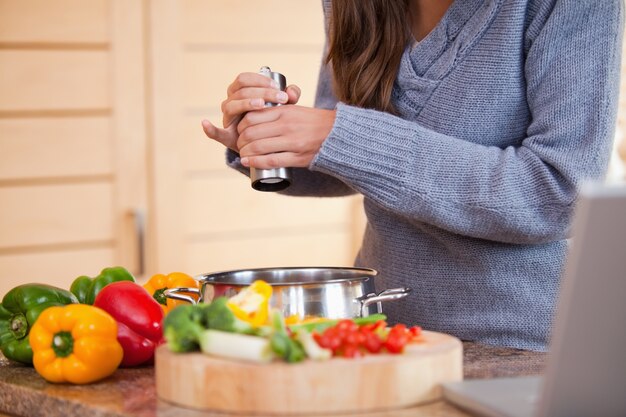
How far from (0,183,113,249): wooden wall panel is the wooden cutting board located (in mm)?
2280

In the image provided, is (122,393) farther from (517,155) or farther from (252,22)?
(252,22)

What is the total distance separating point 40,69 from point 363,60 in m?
1.83

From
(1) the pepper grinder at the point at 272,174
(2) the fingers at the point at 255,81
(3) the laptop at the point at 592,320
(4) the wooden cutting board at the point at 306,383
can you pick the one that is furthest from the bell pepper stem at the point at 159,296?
(3) the laptop at the point at 592,320

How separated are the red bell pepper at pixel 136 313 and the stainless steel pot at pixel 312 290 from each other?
0.07 m

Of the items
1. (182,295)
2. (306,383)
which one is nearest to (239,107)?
(182,295)

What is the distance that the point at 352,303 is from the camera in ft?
3.99

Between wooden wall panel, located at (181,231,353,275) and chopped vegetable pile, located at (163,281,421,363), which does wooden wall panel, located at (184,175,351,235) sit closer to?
wooden wall panel, located at (181,231,353,275)

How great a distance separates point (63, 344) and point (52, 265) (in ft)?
6.82

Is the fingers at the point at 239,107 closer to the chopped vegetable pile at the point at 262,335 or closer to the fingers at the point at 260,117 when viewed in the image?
the fingers at the point at 260,117

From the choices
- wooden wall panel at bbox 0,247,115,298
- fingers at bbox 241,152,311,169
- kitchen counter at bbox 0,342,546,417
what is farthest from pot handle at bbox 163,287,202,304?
wooden wall panel at bbox 0,247,115,298

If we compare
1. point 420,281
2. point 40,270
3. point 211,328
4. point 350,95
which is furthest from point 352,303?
point 40,270

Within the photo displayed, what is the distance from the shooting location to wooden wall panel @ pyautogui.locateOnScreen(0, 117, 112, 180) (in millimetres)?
3170

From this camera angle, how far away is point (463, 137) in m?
1.53

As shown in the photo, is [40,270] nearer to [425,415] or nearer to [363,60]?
[363,60]
